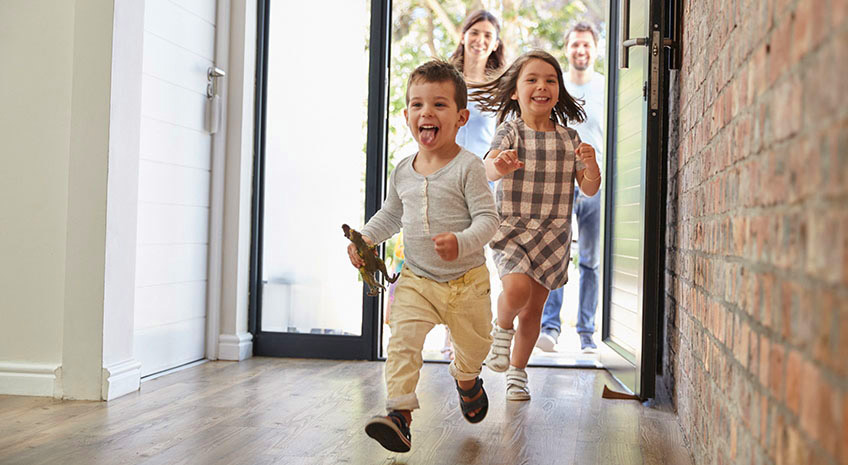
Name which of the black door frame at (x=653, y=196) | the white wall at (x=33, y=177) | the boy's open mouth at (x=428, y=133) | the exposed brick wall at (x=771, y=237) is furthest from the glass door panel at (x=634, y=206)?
the white wall at (x=33, y=177)

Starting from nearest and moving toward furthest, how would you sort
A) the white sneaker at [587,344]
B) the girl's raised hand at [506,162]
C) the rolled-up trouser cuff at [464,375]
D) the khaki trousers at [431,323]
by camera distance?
the khaki trousers at [431,323], the rolled-up trouser cuff at [464,375], the girl's raised hand at [506,162], the white sneaker at [587,344]

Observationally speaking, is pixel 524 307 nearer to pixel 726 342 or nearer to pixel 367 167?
pixel 367 167

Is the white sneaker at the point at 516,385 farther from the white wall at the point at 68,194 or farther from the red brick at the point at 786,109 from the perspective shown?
the red brick at the point at 786,109

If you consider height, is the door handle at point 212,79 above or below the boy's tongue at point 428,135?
above

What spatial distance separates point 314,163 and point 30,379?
1.51 metres

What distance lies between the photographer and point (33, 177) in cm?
271

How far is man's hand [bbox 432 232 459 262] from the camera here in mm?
1919

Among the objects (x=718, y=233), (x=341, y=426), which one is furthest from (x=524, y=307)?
(x=718, y=233)

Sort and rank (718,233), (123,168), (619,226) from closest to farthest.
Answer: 1. (718,233)
2. (123,168)
3. (619,226)

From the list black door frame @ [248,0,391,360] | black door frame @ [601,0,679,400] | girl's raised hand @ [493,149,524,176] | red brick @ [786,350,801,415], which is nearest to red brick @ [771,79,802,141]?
red brick @ [786,350,801,415]

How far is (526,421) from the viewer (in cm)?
239

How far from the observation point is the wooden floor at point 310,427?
6.38ft

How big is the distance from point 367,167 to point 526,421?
154 cm

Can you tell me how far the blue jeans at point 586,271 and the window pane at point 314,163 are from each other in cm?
145
